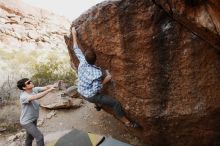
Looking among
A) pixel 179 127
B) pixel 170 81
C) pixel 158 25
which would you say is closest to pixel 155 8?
pixel 158 25

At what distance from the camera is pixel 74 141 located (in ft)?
22.0

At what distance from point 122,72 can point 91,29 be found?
92 cm

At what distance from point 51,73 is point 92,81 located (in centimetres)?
594

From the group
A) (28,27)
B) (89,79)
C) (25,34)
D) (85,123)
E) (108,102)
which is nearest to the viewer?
(89,79)

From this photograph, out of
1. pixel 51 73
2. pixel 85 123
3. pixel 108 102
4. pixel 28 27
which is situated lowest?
pixel 85 123

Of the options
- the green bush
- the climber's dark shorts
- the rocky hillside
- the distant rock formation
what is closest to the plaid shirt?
the climber's dark shorts

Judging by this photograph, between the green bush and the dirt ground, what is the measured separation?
5.93ft

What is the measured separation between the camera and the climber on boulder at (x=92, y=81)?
6.18 m

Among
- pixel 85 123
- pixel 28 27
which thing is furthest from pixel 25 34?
pixel 85 123

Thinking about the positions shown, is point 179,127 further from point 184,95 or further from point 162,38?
point 162,38

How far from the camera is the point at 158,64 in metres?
5.98

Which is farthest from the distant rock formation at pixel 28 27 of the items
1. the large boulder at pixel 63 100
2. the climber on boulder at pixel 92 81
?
the climber on boulder at pixel 92 81

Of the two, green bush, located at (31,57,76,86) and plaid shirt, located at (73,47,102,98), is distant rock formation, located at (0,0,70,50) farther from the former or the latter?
plaid shirt, located at (73,47,102,98)

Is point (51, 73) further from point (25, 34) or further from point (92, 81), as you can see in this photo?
point (92, 81)
